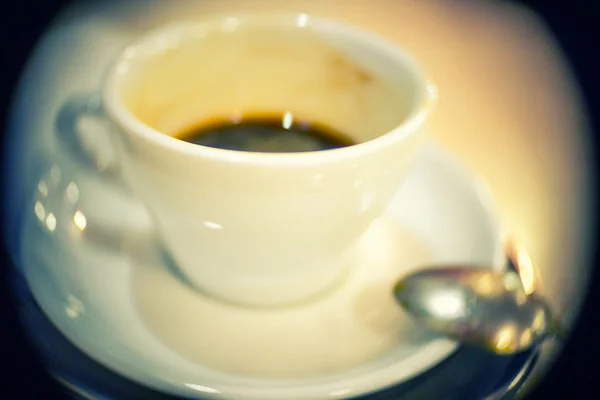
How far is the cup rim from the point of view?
12.4 inches

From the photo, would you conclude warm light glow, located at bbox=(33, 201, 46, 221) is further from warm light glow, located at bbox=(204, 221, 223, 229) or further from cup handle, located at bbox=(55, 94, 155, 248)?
warm light glow, located at bbox=(204, 221, 223, 229)

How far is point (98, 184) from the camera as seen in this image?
20.7 inches

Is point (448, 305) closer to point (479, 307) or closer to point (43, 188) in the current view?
point (479, 307)

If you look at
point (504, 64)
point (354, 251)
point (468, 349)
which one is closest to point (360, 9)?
point (504, 64)

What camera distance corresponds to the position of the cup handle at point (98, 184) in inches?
19.2

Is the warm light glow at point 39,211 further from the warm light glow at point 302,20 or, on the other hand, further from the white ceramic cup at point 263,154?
the warm light glow at point 302,20

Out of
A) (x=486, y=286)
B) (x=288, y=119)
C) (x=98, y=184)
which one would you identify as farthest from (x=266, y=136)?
(x=486, y=286)

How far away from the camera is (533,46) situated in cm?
94

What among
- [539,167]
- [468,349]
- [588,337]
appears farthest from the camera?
[539,167]

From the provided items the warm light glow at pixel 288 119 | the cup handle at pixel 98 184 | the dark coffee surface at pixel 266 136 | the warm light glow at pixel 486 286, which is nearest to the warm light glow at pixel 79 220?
the cup handle at pixel 98 184

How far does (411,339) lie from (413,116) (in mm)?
171

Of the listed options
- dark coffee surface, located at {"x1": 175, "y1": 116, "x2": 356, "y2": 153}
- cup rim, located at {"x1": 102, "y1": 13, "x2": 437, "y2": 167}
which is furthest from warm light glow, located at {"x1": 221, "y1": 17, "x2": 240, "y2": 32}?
dark coffee surface, located at {"x1": 175, "y1": 116, "x2": 356, "y2": 153}

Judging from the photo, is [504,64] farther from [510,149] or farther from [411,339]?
[411,339]

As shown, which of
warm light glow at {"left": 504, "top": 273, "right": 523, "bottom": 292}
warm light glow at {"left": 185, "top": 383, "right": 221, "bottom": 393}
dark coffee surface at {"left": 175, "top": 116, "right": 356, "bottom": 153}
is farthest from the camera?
dark coffee surface at {"left": 175, "top": 116, "right": 356, "bottom": 153}
